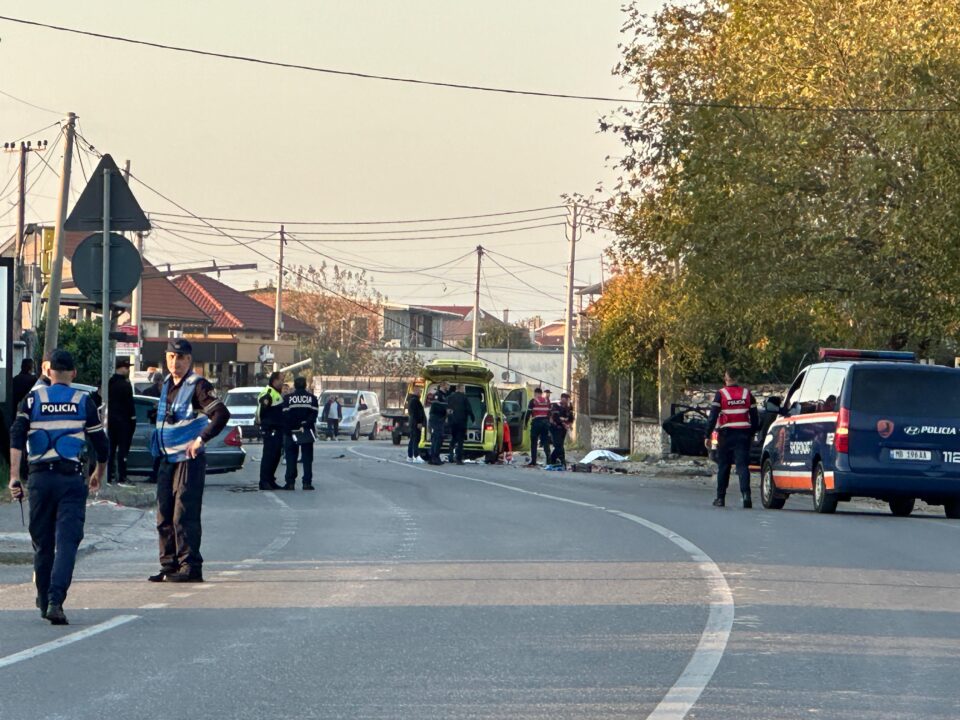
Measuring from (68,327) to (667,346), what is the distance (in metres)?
15.7

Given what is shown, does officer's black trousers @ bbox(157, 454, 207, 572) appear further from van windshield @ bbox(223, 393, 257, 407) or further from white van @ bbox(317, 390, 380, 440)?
white van @ bbox(317, 390, 380, 440)

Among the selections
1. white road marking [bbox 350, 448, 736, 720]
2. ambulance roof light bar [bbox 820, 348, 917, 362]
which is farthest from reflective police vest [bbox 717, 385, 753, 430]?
white road marking [bbox 350, 448, 736, 720]

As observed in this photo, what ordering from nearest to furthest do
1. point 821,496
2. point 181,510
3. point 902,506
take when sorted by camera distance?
→ point 181,510 → point 821,496 → point 902,506

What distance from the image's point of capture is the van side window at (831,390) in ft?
65.9

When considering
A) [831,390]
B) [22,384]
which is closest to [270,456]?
[22,384]

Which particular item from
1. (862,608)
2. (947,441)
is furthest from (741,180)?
(862,608)

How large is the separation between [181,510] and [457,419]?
2348cm

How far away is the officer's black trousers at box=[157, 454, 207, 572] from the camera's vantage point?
12062 mm

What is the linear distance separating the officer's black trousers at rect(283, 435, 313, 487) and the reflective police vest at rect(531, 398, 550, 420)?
10.6 metres

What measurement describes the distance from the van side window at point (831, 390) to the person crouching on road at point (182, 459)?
10136mm

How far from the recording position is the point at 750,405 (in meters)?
21.6

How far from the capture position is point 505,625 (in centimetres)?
980

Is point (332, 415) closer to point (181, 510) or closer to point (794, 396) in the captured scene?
point (794, 396)

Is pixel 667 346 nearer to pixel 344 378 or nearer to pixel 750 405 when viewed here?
pixel 750 405
